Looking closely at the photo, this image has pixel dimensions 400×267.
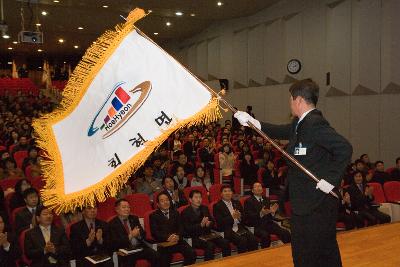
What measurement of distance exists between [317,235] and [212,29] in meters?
19.0

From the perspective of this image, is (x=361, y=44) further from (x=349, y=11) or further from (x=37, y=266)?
(x=37, y=266)

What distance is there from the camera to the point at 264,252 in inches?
162

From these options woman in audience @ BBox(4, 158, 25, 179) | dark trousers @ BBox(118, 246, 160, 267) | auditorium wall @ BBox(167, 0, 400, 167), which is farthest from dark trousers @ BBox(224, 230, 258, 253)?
auditorium wall @ BBox(167, 0, 400, 167)

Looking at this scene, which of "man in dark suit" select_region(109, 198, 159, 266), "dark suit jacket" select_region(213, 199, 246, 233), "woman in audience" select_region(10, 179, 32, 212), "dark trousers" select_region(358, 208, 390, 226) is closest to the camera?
"man in dark suit" select_region(109, 198, 159, 266)

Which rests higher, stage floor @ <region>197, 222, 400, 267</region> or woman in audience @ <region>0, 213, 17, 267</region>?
stage floor @ <region>197, 222, 400, 267</region>

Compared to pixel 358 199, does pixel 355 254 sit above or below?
below

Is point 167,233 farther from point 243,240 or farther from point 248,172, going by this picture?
point 248,172

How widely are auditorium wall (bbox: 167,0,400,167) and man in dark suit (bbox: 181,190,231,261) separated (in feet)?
23.7

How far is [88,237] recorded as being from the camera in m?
5.27

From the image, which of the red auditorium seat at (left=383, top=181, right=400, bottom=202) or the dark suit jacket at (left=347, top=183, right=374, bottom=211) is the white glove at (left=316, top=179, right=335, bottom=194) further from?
the red auditorium seat at (left=383, top=181, right=400, bottom=202)

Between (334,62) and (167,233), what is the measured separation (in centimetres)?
923

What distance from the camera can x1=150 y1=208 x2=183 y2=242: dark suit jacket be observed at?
5598 millimetres

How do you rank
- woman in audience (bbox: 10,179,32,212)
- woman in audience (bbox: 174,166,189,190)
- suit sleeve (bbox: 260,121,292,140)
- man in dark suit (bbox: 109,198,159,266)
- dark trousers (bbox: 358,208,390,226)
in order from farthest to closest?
woman in audience (bbox: 174,166,189,190)
dark trousers (bbox: 358,208,390,226)
woman in audience (bbox: 10,179,32,212)
man in dark suit (bbox: 109,198,159,266)
suit sleeve (bbox: 260,121,292,140)

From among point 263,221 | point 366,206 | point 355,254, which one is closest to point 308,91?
point 355,254
